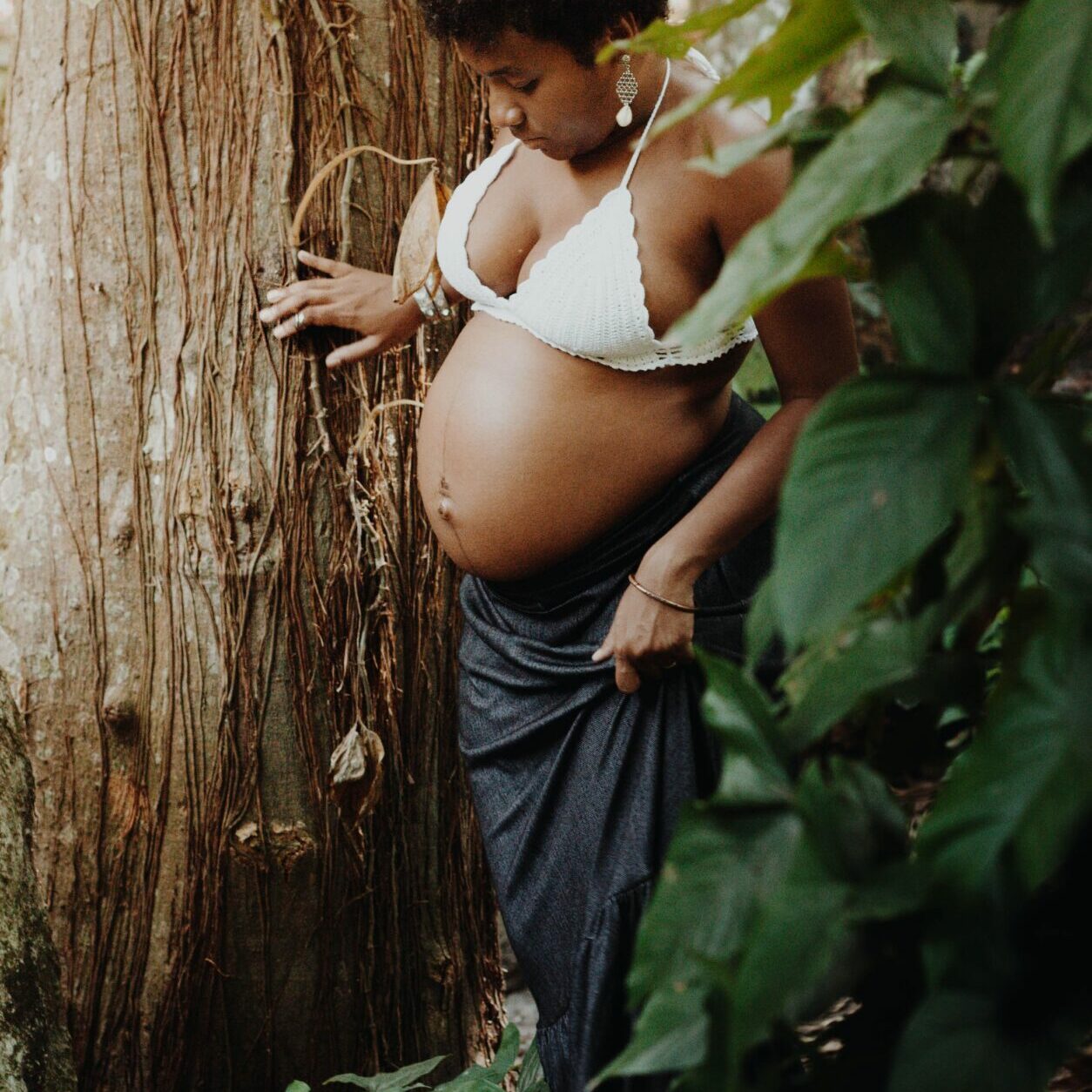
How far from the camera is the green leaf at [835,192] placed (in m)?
0.60

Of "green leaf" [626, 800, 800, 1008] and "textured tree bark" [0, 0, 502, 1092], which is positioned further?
"textured tree bark" [0, 0, 502, 1092]

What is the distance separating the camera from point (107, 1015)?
2029 millimetres

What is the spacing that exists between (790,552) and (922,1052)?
28 centimetres

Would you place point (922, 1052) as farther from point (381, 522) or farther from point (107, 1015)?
point (107, 1015)

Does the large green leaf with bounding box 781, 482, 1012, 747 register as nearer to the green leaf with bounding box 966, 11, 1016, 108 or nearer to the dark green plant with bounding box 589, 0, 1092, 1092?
the dark green plant with bounding box 589, 0, 1092, 1092

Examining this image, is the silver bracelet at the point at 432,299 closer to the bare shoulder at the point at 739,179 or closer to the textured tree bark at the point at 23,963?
the bare shoulder at the point at 739,179

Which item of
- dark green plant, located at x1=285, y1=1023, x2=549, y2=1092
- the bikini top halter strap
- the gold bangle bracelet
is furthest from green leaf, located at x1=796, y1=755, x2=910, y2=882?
dark green plant, located at x1=285, y1=1023, x2=549, y2=1092

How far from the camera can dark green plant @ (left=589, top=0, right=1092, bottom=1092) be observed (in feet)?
1.87

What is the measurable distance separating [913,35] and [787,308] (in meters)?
0.75

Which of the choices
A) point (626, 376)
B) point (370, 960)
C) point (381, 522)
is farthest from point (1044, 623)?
point (370, 960)

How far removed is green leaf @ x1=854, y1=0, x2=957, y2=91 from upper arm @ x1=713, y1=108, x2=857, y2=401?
701 mm

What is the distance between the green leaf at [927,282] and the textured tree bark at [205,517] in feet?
4.90

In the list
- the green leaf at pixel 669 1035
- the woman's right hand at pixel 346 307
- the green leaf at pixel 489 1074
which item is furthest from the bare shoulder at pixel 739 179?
the green leaf at pixel 489 1074

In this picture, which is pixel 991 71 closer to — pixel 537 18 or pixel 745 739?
pixel 745 739
